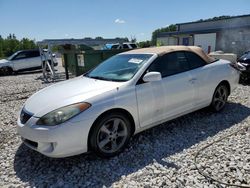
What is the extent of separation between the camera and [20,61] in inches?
620

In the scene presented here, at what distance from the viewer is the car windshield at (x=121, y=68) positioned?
373 cm

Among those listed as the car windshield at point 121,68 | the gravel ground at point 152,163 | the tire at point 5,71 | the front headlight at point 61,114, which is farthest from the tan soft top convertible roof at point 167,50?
the tire at point 5,71

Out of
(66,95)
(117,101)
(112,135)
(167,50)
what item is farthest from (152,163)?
(167,50)

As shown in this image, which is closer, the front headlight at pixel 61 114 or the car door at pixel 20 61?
the front headlight at pixel 61 114

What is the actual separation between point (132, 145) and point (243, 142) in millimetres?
1736

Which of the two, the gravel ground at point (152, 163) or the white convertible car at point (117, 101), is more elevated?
the white convertible car at point (117, 101)

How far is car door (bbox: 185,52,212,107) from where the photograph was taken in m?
4.34

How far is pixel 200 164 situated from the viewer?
10.1 feet

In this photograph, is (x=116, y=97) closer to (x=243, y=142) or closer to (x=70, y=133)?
(x=70, y=133)

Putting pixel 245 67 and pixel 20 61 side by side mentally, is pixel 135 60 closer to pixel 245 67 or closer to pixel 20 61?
pixel 245 67

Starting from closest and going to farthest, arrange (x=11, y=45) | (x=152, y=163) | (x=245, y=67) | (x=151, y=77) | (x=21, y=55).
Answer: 1. (x=152, y=163)
2. (x=151, y=77)
3. (x=245, y=67)
4. (x=21, y=55)
5. (x=11, y=45)

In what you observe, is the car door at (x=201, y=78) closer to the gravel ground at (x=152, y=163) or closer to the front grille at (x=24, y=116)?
the gravel ground at (x=152, y=163)

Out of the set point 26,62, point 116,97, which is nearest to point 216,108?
point 116,97

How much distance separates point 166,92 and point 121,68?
86cm
